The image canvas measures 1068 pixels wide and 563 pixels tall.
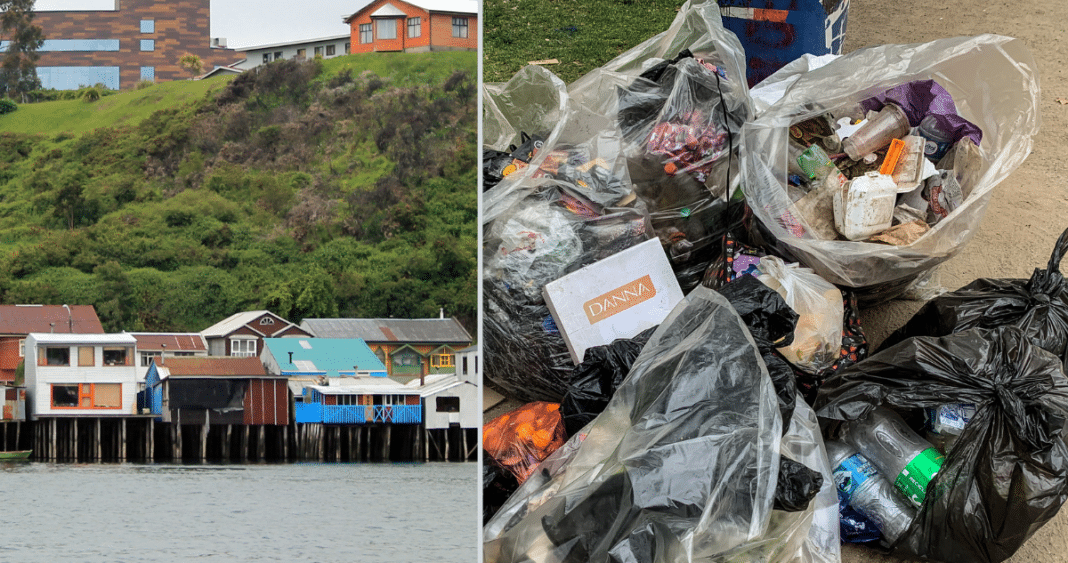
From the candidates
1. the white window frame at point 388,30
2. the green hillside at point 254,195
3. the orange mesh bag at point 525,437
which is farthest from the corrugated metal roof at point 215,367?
the orange mesh bag at point 525,437

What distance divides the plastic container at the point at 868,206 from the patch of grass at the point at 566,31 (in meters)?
1.21

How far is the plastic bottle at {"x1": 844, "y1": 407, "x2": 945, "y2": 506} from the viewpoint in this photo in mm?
1273

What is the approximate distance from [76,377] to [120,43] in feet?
3.92

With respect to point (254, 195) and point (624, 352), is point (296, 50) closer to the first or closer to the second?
point (254, 195)

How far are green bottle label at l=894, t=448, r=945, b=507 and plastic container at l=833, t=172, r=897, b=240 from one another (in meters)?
0.47

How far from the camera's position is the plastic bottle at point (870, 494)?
4.26 ft

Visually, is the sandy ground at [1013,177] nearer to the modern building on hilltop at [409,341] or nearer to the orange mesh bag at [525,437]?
the orange mesh bag at [525,437]

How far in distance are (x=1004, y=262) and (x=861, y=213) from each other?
0.62 m

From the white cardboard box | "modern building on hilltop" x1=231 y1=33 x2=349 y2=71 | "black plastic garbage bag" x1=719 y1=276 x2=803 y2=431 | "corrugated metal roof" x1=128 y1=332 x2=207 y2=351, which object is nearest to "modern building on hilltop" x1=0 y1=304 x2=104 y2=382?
"corrugated metal roof" x1=128 y1=332 x2=207 y2=351

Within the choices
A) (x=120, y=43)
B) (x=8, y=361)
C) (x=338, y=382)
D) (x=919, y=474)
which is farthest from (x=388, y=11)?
(x=919, y=474)

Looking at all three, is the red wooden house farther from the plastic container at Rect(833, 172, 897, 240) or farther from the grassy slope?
the plastic container at Rect(833, 172, 897, 240)

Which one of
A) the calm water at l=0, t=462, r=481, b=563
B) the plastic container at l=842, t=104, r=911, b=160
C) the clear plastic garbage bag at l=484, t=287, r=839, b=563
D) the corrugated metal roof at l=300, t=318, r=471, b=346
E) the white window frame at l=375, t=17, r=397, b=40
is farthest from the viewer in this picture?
the calm water at l=0, t=462, r=481, b=563

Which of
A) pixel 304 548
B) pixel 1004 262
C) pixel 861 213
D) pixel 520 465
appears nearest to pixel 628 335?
pixel 520 465

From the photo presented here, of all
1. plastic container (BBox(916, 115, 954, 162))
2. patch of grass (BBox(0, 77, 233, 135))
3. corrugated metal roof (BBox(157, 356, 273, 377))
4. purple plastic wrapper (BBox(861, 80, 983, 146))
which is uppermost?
patch of grass (BBox(0, 77, 233, 135))
